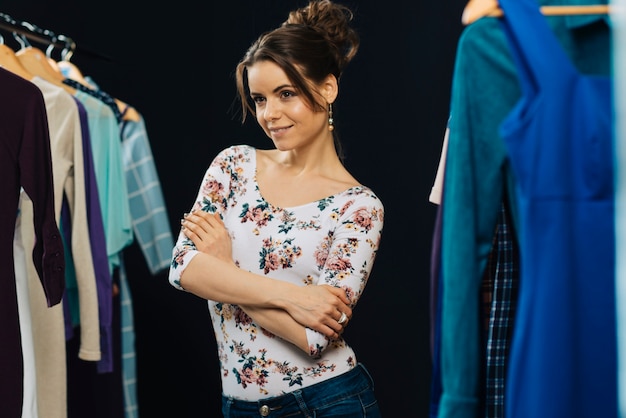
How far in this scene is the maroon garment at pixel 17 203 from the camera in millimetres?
1978

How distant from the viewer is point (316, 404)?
190 centimetres

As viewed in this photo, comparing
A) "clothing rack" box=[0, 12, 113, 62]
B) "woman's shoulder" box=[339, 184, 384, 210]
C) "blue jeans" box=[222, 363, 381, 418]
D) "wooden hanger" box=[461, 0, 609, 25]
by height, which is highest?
"clothing rack" box=[0, 12, 113, 62]

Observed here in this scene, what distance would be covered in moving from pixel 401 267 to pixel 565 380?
7.55 ft

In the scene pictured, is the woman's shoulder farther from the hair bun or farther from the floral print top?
the hair bun

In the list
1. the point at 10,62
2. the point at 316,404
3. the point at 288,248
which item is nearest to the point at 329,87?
the point at 288,248

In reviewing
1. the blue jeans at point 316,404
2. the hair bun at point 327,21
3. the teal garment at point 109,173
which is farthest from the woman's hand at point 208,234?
the teal garment at point 109,173

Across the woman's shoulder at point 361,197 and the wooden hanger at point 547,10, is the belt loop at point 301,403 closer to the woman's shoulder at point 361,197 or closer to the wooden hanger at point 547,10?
the woman's shoulder at point 361,197

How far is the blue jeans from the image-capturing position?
1.90 metres

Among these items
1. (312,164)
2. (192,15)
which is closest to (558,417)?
(312,164)

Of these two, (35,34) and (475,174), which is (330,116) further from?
(35,34)

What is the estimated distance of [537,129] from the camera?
46.8 inches

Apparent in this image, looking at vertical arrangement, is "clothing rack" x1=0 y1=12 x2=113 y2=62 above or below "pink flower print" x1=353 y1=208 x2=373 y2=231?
above

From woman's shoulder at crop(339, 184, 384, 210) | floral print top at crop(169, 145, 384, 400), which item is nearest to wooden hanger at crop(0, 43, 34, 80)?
floral print top at crop(169, 145, 384, 400)

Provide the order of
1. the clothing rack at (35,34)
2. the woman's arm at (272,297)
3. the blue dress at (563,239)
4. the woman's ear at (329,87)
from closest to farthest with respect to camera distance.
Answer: the blue dress at (563,239) < the woman's arm at (272,297) < the woman's ear at (329,87) < the clothing rack at (35,34)
